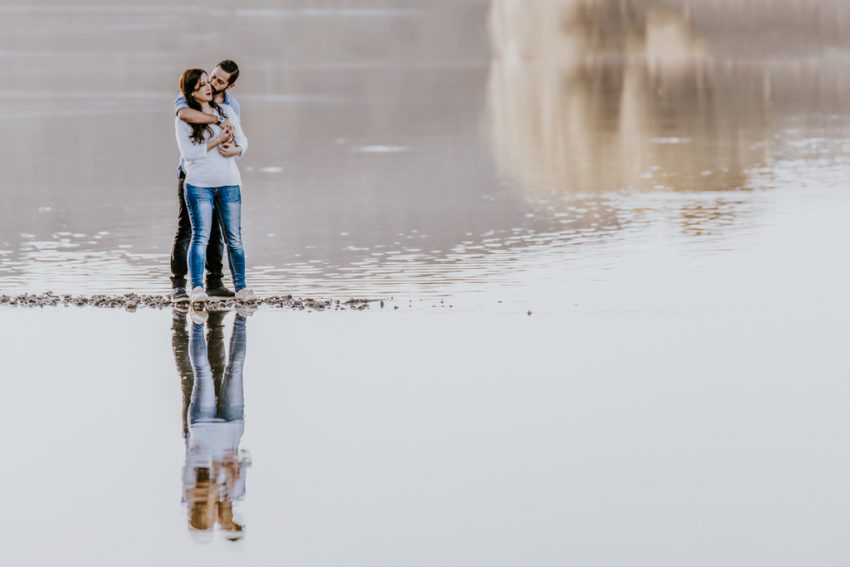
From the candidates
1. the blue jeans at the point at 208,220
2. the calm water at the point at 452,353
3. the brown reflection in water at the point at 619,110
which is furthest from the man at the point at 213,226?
the brown reflection in water at the point at 619,110

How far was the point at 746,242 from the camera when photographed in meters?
15.6

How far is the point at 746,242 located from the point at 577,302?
3.60 m

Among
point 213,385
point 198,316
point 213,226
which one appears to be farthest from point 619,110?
point 213,385

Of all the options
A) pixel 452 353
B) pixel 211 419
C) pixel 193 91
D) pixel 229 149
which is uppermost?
pixel 193 91

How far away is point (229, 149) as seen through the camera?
41.0ft

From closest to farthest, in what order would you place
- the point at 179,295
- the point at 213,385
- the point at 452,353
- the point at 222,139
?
the point at 213,385 < the point at 452,353 < the point at 222,139 < the point at 179,295

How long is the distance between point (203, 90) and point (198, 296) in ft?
4.37

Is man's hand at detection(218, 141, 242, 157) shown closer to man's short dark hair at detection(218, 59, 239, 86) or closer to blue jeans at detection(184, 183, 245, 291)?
blue jeans at detection(184, 183, 245, 291)

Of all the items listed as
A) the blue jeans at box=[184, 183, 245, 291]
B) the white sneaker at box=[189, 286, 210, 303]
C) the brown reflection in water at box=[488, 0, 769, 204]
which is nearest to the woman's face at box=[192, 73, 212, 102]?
the blue jeans at box=[184, 183, 245, 291]

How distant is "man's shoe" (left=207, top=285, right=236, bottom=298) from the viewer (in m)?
12.9

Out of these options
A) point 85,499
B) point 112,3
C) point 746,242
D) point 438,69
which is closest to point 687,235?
point 746,242

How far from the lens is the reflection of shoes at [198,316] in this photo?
39.1 feet

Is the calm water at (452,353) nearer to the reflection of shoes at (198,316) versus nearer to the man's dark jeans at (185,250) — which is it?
the reflection of shoes at (198,316)

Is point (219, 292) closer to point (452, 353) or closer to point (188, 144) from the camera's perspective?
point (188, 144)
